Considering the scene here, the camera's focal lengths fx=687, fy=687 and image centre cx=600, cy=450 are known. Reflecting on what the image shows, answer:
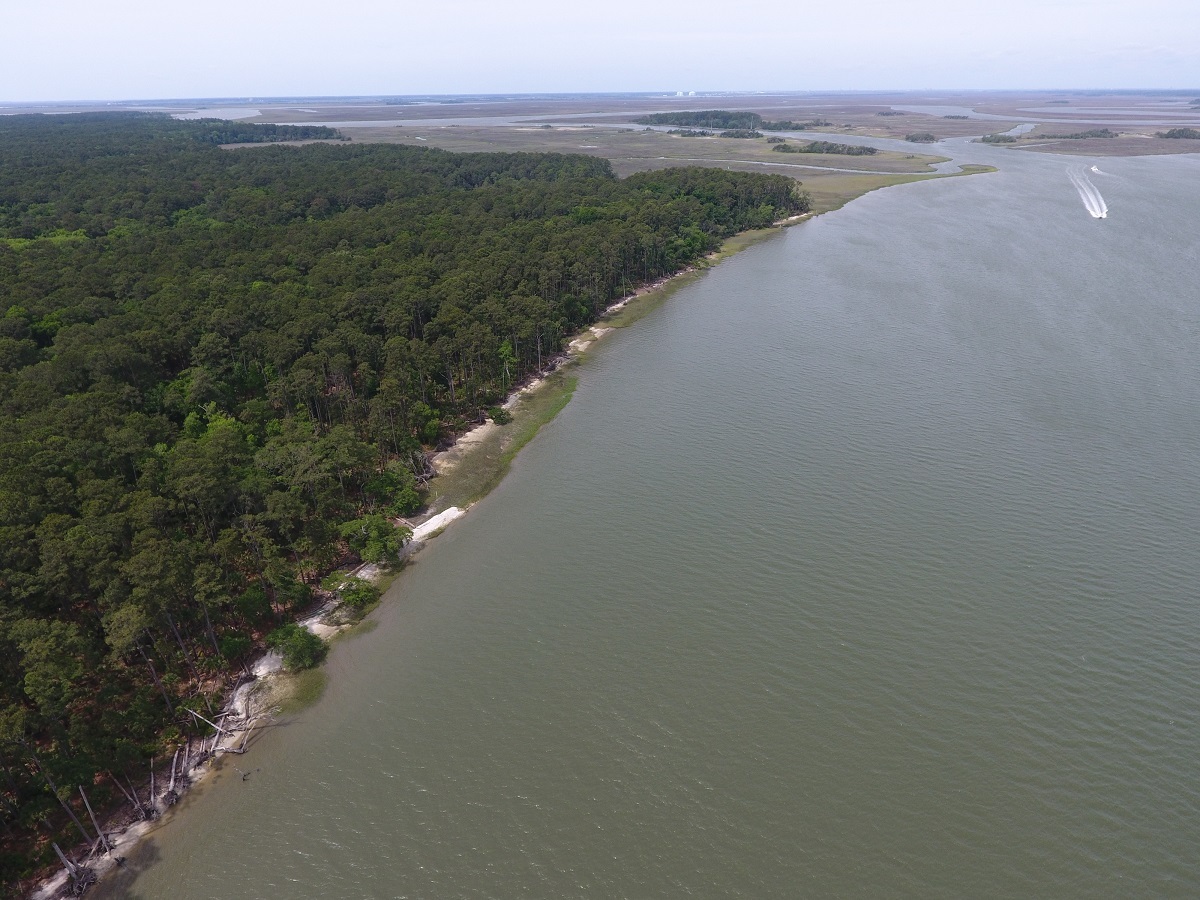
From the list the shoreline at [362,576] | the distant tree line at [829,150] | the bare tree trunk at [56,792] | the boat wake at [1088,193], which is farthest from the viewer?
the distant tree line at [829,150]

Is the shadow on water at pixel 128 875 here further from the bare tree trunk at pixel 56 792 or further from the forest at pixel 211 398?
the forest at pixel 211 398

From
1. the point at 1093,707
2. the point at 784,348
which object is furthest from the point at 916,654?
the point at 784,348

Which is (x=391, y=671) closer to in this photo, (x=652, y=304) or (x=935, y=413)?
(x=935, y=413)

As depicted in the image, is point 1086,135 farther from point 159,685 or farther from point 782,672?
point 159,685

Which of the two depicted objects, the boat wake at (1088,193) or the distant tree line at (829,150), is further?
the distant tree line at (829,150)

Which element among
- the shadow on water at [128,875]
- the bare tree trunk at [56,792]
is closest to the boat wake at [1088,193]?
the shadow on water at [128,875]

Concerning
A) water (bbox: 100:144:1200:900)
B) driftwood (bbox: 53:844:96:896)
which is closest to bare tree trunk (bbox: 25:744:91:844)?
driftwood (bbox: 53:844:96:896)
